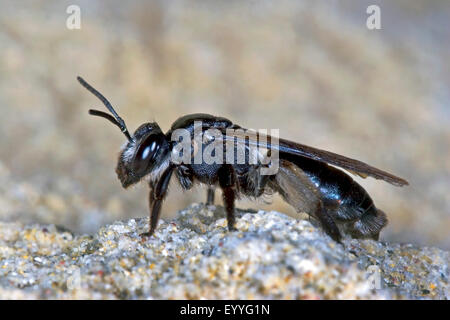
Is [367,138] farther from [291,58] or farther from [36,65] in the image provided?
[36,65]

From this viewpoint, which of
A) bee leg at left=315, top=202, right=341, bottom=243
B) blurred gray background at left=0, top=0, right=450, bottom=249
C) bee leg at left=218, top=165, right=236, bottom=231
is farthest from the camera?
blurred gray background at left=0, top=0, right=450, bottom=249

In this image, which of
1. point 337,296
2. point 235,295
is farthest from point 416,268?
point 235,295

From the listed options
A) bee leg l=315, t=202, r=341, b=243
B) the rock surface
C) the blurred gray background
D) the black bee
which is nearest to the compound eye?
the black bee

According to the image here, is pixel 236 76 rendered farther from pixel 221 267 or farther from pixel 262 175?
pixel 221 267

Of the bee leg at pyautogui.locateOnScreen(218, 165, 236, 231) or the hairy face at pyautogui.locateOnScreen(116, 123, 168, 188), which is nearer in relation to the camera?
the bee leg at pyautogui.locateOnScreen(218, 165, 236, 231)

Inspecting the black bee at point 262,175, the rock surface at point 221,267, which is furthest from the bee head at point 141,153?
the rock surface at point 221,267

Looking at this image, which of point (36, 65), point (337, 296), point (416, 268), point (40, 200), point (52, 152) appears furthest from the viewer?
point (36, 65)

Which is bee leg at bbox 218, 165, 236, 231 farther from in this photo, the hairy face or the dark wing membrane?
the hairy face

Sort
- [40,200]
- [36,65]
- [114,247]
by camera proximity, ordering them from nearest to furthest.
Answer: [114,247]
[40,200]
[36,65]

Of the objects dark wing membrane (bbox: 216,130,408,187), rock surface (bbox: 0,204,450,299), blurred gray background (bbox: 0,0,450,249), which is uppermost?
blurred gray background (bbox: 0,0,450,249)

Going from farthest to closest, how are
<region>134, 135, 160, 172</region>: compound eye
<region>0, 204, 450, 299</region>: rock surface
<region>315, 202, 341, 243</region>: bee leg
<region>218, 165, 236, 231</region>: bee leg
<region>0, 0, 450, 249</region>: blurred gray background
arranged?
1. <region>0, 0, 450, 249</region>: blurred gray background
2. <region>134, 135, 160, 172</region>: compound eye
3. <region>315, 202, 341, 243</region>: bee leg
4. <region>218, 165, 236, 231</region>: bee leg
5. <region>0, 204, 450, 299</region>: rock surface
